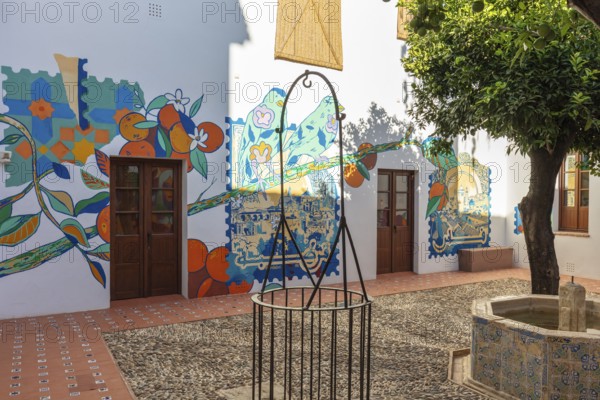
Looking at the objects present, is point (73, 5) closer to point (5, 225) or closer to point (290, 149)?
point (5, 225)

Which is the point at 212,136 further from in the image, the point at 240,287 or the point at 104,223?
the point at 240,287

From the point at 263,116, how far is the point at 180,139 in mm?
1293

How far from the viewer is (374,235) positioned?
898cm

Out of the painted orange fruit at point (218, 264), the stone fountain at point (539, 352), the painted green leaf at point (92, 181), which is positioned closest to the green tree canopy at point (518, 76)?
the stone fountain at point (539, 352)

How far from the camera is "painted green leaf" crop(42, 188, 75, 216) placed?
6.34 metres

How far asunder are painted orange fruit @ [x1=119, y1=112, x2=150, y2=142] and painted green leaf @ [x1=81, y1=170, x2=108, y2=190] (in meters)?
0.64

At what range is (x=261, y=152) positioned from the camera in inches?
304

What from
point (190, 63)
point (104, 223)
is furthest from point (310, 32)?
point (104, 223)

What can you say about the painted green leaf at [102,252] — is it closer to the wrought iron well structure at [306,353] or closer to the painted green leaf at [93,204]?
the painted green leaf at [93,204]

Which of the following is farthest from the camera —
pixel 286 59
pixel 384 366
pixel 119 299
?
pixel 286 59

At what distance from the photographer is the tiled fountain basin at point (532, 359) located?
356 cm

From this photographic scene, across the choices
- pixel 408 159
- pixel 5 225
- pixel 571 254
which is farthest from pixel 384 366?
pixel 571 254

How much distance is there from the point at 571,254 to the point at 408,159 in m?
3.51

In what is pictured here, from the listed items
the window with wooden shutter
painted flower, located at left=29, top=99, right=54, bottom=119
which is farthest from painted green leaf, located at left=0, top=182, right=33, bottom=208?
the window with wooden shutter
